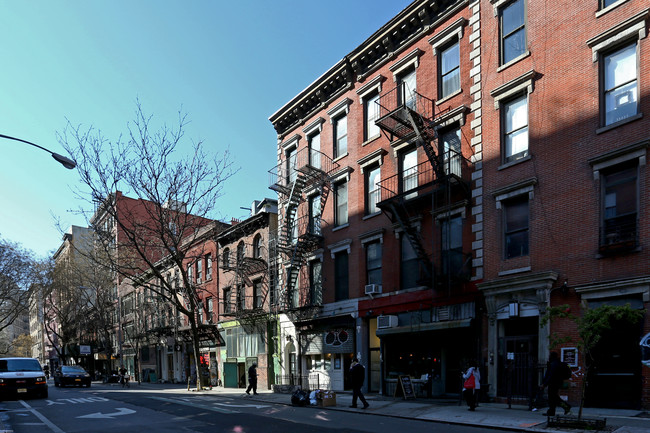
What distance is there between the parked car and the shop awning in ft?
49.9

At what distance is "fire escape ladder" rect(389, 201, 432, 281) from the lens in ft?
65.4

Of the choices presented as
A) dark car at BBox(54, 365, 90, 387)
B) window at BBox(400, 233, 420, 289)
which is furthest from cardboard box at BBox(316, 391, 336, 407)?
dark car at BBox(54, 365, 90, 387)

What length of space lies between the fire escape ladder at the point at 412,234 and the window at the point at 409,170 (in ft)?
2.78

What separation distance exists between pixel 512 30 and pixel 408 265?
368 inches

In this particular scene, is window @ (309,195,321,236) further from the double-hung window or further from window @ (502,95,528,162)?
window @ (502,95,528,162)

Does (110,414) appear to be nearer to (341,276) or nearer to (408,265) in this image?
(408,265)

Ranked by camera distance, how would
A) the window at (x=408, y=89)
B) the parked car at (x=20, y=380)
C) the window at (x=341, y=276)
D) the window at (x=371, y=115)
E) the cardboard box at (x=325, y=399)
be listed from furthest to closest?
the window at (x=341, y=276)
the window at (x=371, y=115)
the parked car at (x=20, y=380)
the window at (x=408, y=89)
the cardboard box at (x=325, y=399)

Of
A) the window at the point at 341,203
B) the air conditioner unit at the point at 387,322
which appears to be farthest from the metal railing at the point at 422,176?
the air conditioner unit at the point at 387,322

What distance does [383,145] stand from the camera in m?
23.5

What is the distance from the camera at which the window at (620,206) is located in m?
14.6

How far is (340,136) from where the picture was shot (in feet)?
88.4

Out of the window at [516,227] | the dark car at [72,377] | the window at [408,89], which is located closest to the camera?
the window at [516,227]

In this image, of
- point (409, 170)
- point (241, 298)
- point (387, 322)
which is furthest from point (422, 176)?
point (241, 298)

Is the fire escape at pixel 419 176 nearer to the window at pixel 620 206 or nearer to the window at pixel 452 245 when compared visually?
the window at pixel 452 245
